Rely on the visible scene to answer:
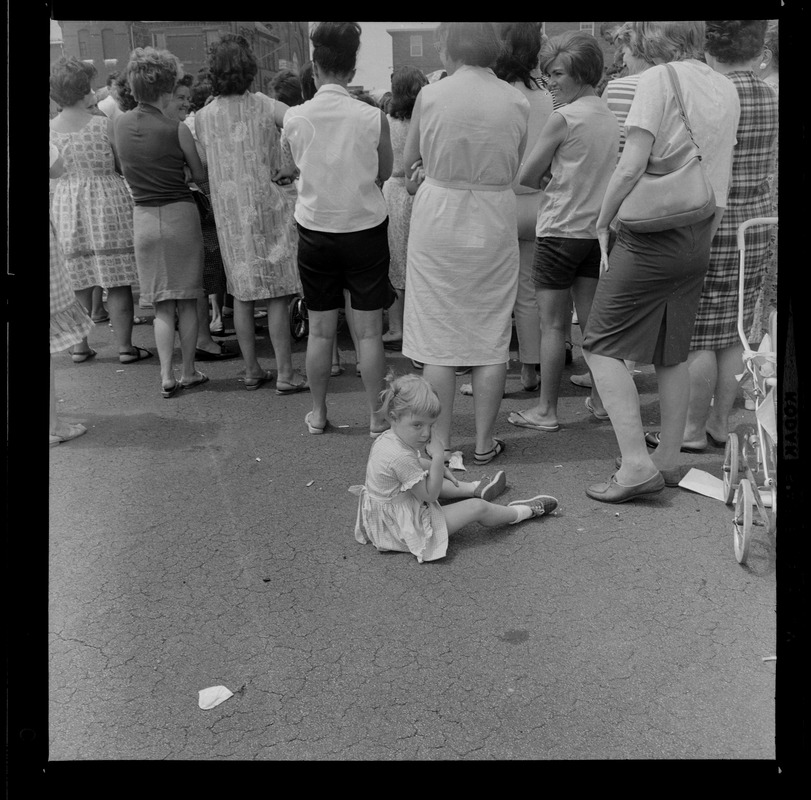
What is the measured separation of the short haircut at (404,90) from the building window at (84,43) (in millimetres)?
3253

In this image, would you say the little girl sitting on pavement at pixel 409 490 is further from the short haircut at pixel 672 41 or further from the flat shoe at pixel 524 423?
the short haircut at pixel 672 41

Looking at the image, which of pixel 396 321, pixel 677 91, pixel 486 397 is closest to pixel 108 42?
pixel 677 91

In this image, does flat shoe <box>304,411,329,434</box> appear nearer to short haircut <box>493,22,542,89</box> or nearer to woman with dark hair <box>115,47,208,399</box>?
woman with dark hair <box>115,47,208,399</box>

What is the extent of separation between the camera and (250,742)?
252 cm

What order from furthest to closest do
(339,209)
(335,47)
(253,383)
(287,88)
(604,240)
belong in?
(287,88), (253,383), (339,209), (335,47), (604,240)

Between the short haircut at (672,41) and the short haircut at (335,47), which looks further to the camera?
the short haircut at (335,47)

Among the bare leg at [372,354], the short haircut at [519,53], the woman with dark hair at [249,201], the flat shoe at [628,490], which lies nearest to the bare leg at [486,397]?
the bare leg at [372,354]

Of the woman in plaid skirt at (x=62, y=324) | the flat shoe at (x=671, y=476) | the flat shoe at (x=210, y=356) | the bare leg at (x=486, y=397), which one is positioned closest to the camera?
the flat shoe at (x=671, y=476)

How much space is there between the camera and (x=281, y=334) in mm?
5469

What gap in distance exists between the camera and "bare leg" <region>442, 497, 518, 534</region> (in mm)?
3631

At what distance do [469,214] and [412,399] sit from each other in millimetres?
1058

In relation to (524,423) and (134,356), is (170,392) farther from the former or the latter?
(524,423)

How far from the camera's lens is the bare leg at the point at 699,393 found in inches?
176
